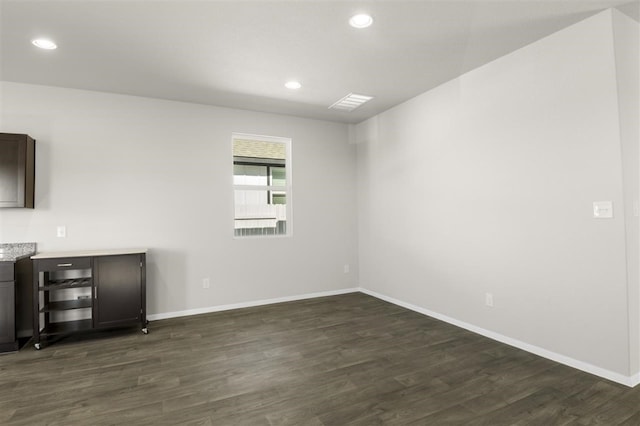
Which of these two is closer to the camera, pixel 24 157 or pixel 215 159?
pixel 24 157

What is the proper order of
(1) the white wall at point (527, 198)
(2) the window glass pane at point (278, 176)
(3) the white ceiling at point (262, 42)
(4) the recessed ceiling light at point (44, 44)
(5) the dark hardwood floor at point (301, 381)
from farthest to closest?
(2) the window glass pane at point (278, 176) → (4) the recessed ceiling light at point (44, 44) → (1) the white wall at point (527, 198) → (3) the white ceiling at point (262, 42) → (5) the dark hardwood floor at point (301, 381)

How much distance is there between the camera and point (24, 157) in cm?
326

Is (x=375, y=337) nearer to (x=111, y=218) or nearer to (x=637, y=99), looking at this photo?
(x=637, y=99)

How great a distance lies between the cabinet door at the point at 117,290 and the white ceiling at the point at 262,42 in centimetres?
190

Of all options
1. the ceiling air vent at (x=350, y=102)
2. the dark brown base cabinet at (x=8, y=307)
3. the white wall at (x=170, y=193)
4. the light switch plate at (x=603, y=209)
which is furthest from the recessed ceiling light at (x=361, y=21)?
the dark brown base cabinet at (x=8, y=307)

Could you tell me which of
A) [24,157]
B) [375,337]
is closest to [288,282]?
[375,337]

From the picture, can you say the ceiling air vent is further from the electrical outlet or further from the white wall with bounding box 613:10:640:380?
the electrical outlet

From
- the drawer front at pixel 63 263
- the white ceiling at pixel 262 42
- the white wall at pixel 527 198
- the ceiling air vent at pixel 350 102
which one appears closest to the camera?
the white ceiling at pixel 262 42

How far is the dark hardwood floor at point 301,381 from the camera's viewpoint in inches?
79.5

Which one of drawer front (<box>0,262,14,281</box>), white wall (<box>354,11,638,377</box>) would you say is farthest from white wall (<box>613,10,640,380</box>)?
drawer front (<box>0,262,14,281</box>)

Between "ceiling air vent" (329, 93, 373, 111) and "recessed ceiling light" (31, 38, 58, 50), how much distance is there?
9.24 feet

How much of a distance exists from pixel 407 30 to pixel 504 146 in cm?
141

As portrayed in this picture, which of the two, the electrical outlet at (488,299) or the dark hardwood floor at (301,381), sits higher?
the electrical outlet at (488,299)

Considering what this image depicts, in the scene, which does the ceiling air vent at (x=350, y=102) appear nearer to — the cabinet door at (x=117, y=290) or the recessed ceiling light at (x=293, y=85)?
the recessed ceiling light at (x=293, y=85)
